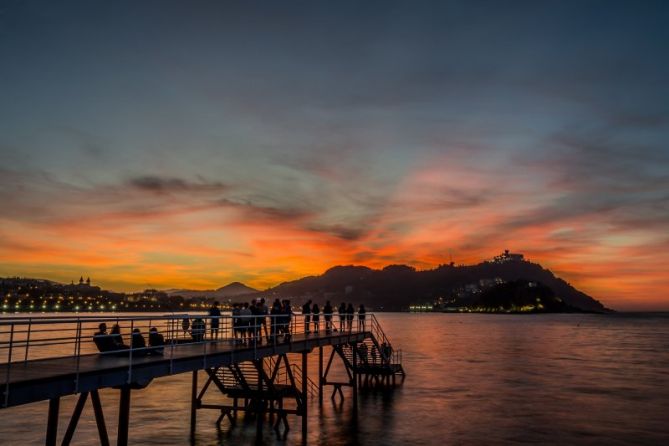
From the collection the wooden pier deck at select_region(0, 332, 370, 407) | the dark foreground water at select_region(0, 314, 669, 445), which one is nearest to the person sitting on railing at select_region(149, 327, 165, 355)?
the wooden pier deck at select_region(0, 332, 370, 407)

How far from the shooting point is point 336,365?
250 ft

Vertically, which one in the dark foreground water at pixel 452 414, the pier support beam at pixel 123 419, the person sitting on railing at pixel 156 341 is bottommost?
the dark foreground water at pixel 452 414

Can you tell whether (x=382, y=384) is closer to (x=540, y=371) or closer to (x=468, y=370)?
(x=468, y=370)

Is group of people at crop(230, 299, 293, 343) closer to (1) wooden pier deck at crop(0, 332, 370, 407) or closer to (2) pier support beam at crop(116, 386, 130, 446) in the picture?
(1) wooden pier deck at crop(0, 332, 370, 407)

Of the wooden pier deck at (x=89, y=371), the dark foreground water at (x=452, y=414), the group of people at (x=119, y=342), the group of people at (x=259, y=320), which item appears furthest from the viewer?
the dark foreground water at (x=452, y=414)

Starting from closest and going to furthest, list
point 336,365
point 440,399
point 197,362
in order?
point 197,362 → point 440,399 → point 336,365

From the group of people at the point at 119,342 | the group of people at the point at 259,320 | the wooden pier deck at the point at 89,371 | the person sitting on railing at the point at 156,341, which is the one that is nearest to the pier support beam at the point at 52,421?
the wooden pier deck at the point at 89,371

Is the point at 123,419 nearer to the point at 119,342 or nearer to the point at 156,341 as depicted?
the point at 119,342

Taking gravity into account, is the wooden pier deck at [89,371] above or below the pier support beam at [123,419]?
above

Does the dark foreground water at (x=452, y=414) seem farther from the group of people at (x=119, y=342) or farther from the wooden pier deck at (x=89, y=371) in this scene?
the group of people at (x=119, y=342)

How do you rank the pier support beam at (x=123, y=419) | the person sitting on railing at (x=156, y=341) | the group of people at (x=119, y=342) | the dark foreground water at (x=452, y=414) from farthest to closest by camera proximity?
1. the dark foreground water at (x=452, y=414)
2. the person sitting on railing at (x=156, y=341)
3. the group of people at (x=119, y=342)
4. the pier support beam at (x=123, y=419)

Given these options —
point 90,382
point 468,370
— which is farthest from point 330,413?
point 468,370


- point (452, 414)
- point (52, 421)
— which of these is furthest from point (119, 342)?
point (452, 414)

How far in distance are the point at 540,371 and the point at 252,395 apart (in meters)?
51.9
